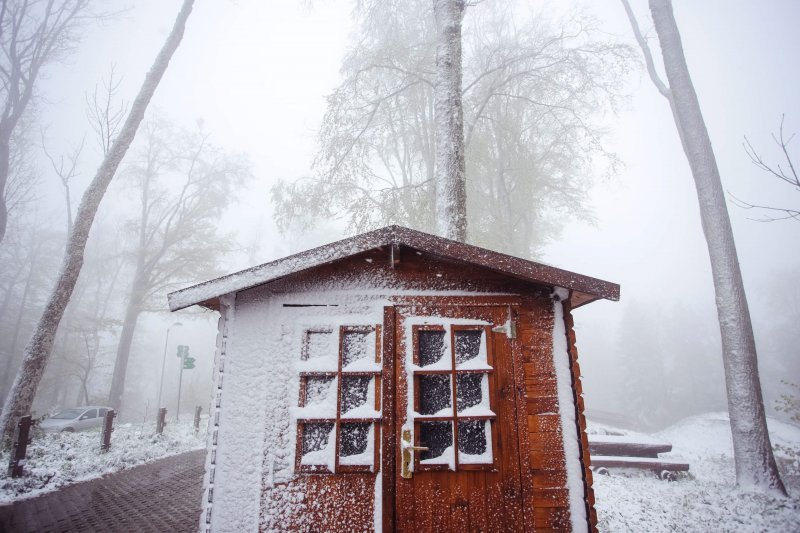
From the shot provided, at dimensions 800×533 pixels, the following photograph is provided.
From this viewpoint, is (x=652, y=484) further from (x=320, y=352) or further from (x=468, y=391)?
(x=320, y=352)

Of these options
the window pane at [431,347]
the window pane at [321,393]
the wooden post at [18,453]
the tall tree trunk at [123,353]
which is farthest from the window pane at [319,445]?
the tall tree trunk at [123,353]

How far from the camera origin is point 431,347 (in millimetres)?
3787

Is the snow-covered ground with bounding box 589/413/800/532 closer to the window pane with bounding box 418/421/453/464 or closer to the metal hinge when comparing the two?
the window pane with bounding box 418/421/453/464

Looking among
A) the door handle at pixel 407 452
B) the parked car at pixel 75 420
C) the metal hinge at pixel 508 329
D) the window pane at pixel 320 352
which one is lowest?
the parked car at pixel 75 420

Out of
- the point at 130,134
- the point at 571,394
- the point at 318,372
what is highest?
the point at 130,134

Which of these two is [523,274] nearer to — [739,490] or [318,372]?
[318,372]

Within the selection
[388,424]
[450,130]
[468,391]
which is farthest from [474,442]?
[450,130]

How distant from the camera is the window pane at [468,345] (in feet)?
12.3

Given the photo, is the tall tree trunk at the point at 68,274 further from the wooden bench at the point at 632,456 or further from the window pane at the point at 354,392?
the wooden bench at the point at 632,456

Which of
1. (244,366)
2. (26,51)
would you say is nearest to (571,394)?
(244,366)

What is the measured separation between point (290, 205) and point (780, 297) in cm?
6008

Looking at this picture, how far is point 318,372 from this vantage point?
143 inches

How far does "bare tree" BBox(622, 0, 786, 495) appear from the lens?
646 centimetres

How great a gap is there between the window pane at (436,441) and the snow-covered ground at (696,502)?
3.39m
